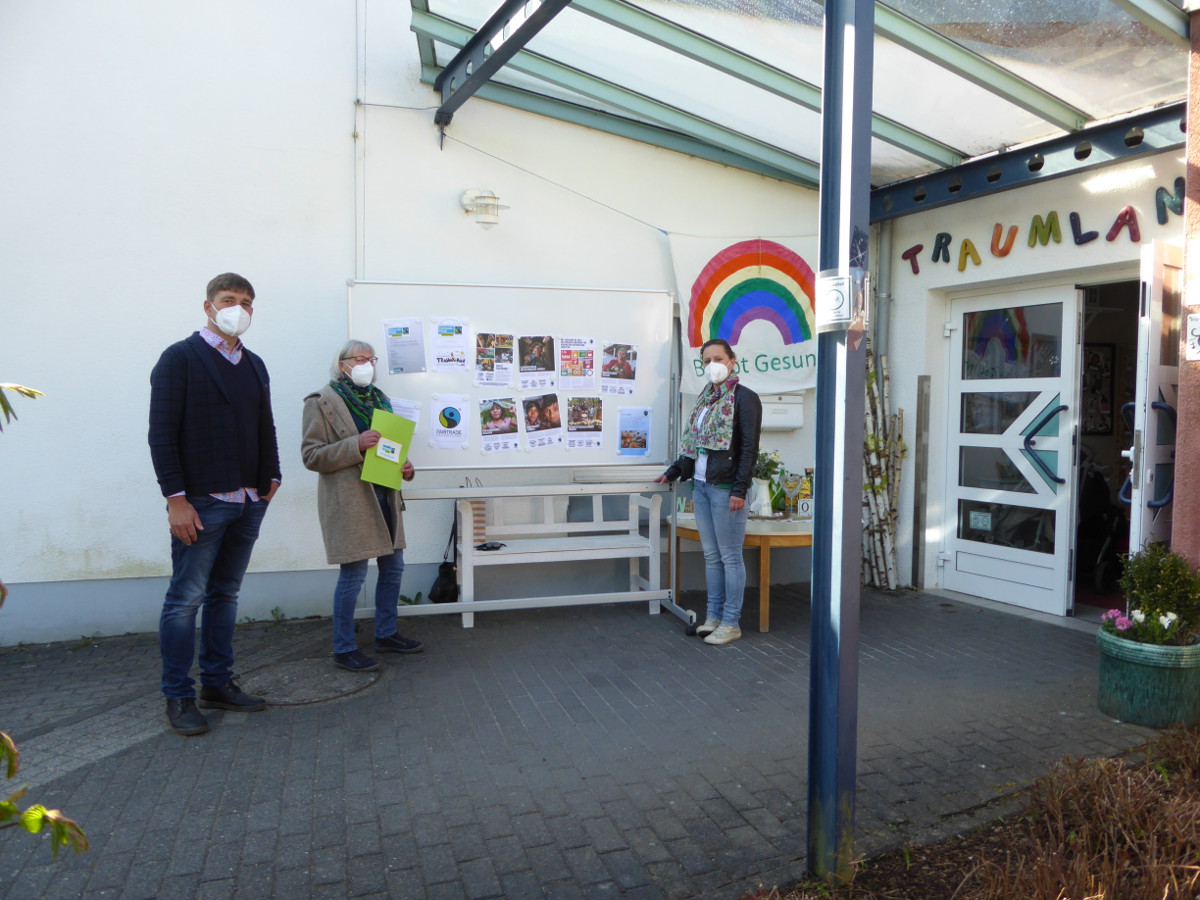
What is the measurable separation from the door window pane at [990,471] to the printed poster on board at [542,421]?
10.4 ft

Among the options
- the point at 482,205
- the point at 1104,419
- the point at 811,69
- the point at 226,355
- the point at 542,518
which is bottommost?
the point at 542,518

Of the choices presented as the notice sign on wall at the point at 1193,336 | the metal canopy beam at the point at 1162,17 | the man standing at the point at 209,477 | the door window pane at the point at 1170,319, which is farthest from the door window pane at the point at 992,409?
the man standing at the point at 209,477

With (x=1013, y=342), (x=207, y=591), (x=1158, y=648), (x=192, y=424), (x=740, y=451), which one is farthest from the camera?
(x=1013, y=342)

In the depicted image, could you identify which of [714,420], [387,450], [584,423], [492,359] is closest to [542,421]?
[584,423]

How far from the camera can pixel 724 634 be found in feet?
16.6

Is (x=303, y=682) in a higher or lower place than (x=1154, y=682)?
lower

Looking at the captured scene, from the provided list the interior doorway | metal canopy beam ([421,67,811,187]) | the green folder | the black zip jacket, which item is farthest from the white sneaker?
the interior doorway

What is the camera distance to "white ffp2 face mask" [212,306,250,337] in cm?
361

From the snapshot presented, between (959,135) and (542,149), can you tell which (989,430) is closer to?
(959,135)

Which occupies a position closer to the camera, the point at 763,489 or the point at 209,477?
the point at 209,477

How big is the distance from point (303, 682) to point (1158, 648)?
160 inches

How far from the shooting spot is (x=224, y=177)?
5.14 m

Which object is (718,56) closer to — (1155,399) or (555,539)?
(1155,399)

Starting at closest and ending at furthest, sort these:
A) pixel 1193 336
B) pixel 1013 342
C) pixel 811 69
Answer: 1. pixel 1193 336
2. pixel 811 69
3. pixel 1013 342
